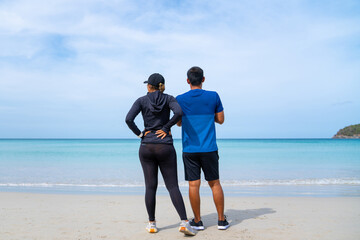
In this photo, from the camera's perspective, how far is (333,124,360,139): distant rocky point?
336ft

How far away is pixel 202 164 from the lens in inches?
144

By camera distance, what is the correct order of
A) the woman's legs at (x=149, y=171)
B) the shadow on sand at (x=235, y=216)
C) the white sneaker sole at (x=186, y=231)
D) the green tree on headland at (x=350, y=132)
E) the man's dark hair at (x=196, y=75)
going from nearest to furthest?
the white sneaker sole at (x=186, y=231), the woman's legs at (x=149, y=171), the man's dark hair at (x=196, y=75), the shadow on sand at (x=235, y=216), the green tree on headland at (x=350, y=132)

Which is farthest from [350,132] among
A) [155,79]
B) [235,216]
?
[155,79]

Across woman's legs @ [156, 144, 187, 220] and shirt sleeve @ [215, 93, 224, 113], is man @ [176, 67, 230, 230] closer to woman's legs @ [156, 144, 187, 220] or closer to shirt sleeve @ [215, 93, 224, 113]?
shirt sleeve @ [215, 93, 224, 113]

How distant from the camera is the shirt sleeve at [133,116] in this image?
11.3 ft

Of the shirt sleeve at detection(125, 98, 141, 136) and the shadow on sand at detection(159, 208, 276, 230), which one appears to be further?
the shadow on sand at detection(159, 208, 276, 230)

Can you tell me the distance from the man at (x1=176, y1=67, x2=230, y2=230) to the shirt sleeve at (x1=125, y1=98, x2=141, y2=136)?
20.4 inches

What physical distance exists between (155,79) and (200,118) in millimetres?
719

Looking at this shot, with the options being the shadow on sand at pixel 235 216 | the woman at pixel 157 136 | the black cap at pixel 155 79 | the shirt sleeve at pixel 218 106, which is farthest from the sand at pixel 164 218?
the black cap at pixel 155 79

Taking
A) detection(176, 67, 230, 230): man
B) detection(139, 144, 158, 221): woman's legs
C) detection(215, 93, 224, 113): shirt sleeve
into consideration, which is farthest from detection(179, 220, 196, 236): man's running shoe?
detection(215, 93, 224, 113): shirt sleeve

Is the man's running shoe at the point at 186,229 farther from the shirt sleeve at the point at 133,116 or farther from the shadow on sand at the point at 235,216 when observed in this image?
the shirt sleeve at the point at 133,116

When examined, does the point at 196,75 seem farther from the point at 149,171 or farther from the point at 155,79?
the point at 149,171

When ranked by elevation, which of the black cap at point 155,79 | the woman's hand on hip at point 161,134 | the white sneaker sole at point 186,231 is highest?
the black cap at point 155,79

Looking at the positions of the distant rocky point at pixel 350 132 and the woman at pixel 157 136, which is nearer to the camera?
the woman at pixel 157 136
